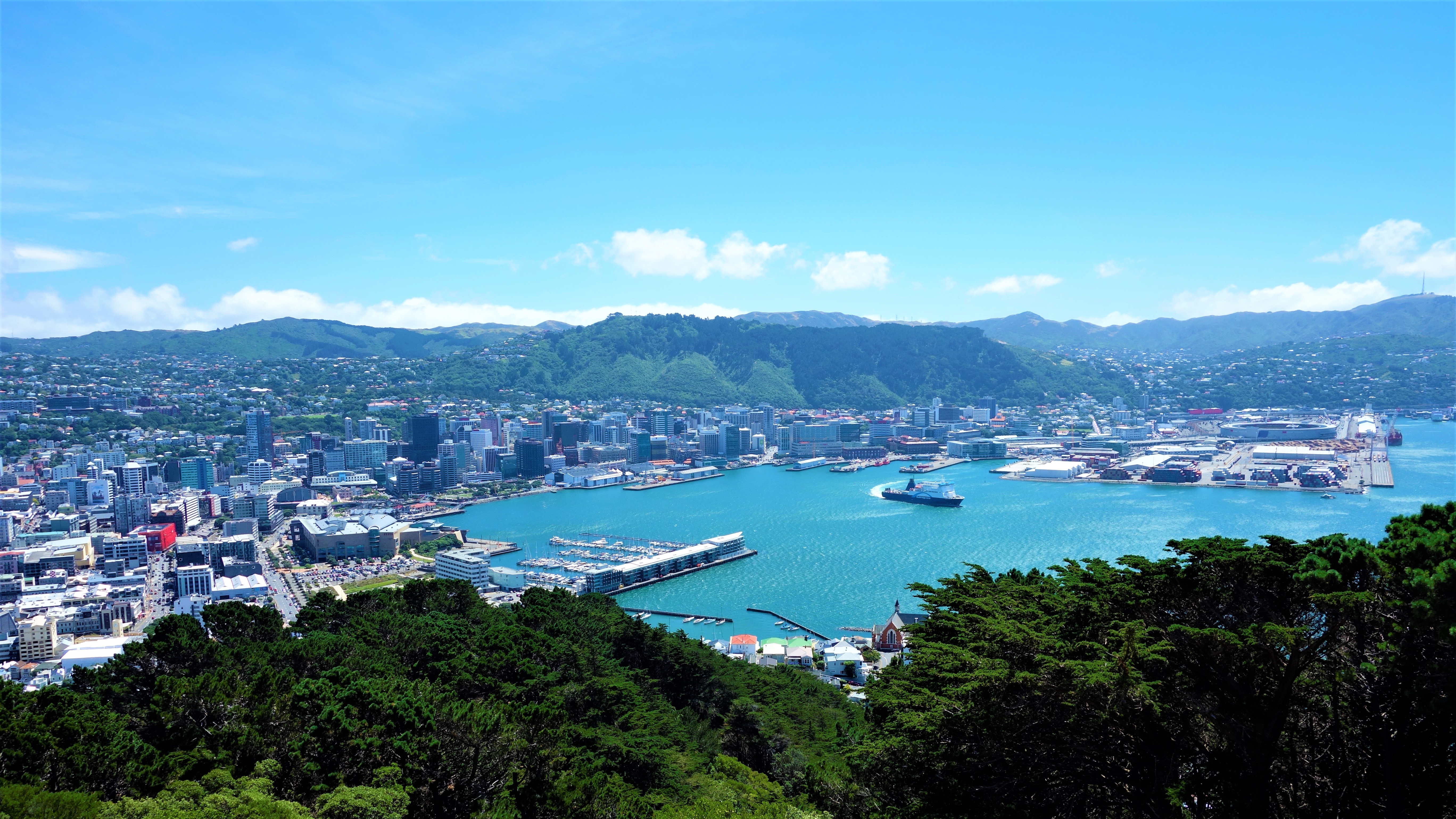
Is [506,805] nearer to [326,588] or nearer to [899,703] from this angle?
[899,703]

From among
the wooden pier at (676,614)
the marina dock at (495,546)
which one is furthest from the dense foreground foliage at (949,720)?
the marina dock at (495,546)

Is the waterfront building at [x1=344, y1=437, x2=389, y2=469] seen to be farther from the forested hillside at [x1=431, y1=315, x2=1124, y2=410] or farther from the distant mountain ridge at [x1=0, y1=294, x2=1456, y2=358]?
the distant mountain ridge at [x1=0, y1=294, x2=1456, y2=358]

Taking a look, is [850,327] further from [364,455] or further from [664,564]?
[664,564]

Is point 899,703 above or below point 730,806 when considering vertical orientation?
above

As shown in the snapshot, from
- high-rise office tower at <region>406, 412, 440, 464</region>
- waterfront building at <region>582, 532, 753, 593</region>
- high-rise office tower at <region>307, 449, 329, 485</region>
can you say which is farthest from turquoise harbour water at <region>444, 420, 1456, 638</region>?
high-rise office tower at <region>307, 449, 329, 485</region>

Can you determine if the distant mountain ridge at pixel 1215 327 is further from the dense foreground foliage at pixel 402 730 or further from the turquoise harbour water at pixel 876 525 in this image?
the dense foreground foliage at pixel 402 730

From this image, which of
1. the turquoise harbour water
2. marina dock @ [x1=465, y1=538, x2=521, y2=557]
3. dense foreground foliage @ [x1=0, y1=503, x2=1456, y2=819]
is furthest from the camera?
marina dock @ [x1=465, y1=538, x2=521, y2=557]

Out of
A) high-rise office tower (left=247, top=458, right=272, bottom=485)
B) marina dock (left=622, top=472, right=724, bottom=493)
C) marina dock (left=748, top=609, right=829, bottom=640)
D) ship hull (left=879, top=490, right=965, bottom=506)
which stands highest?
high-rise office tower (left=247, top=458, right=272, bottom=485)

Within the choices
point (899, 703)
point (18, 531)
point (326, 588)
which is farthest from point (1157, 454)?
point (18, 531)
